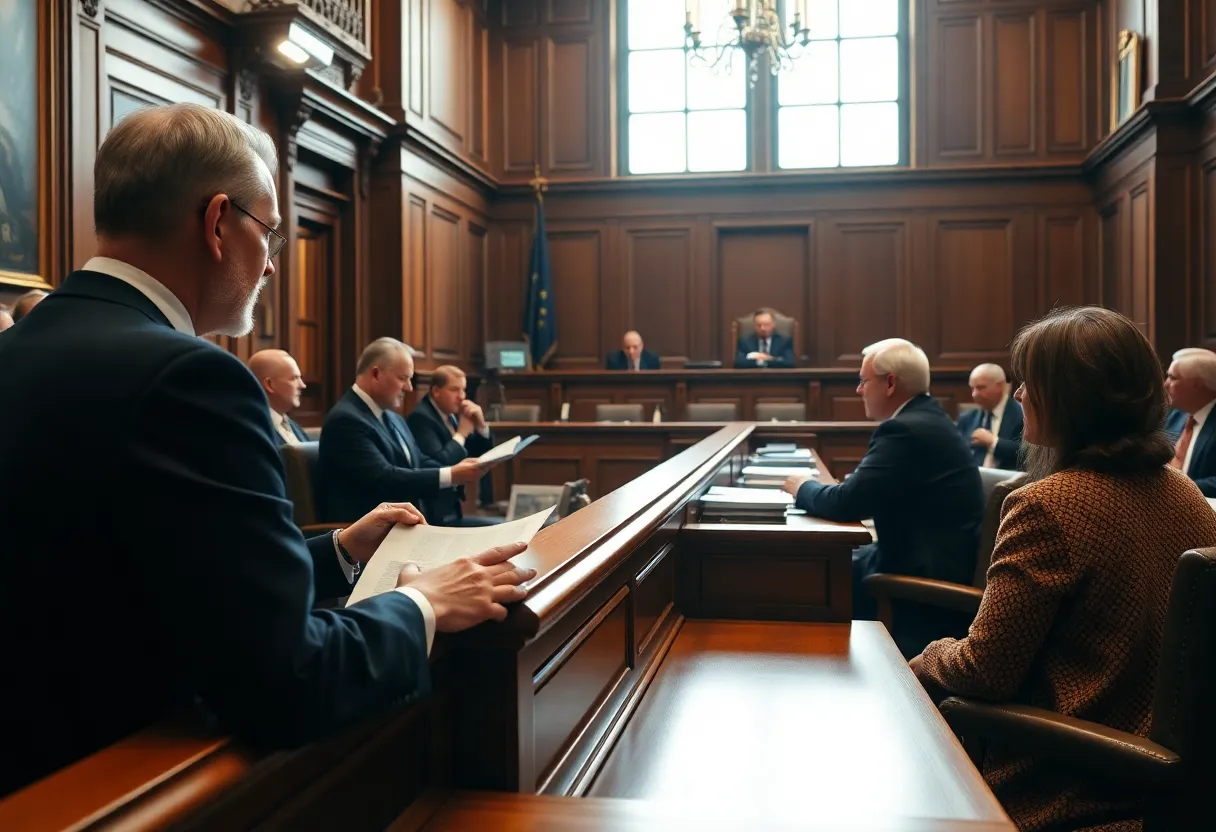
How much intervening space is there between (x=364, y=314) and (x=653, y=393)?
250 centimetres

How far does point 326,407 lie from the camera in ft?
26.2

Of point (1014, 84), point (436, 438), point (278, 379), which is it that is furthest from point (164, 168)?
point (1014, 84)

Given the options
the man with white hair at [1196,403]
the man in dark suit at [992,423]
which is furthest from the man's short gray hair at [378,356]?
the man in dark suit at [992,423]

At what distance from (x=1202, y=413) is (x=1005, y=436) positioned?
1.79 meters

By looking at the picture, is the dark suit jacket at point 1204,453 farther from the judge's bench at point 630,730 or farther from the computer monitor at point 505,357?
the computer monitor at point 505,357

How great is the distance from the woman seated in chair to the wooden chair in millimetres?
8427

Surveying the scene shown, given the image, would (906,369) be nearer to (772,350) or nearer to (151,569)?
(151,569)

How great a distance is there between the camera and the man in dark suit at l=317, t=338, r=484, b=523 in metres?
4.10

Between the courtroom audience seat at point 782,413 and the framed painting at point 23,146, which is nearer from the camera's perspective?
the framed painting at point 23,146

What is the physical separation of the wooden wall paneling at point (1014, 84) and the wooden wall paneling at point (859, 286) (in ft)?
4.41

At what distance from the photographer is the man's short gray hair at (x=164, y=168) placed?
105cm

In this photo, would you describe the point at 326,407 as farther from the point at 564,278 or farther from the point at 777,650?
the point at 777,650

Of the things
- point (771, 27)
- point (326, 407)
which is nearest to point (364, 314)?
point (326, 407)

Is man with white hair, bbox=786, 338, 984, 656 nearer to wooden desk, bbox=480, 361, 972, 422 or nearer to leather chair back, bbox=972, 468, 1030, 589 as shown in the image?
leather chair back, bbox=972, 468, 1030, 589
